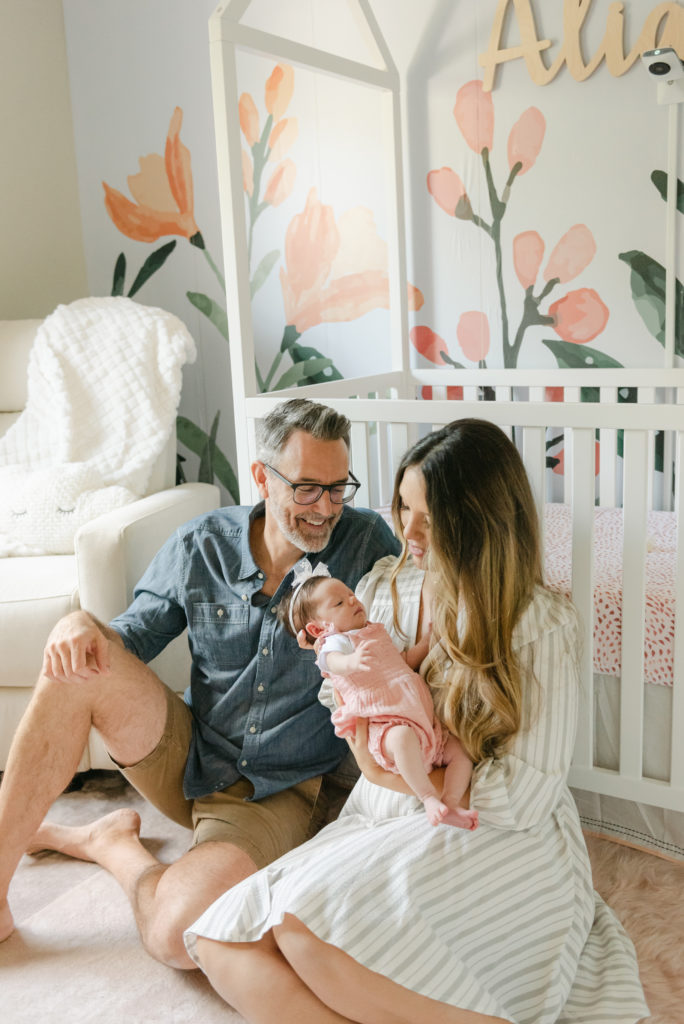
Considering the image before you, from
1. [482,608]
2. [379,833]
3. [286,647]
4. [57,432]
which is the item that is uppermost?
[57,432]

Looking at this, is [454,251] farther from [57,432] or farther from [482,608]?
[482,608]

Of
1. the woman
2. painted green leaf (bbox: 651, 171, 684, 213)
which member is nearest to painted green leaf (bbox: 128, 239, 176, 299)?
painted green leaf (bbox: 651, 171, 684, 213)

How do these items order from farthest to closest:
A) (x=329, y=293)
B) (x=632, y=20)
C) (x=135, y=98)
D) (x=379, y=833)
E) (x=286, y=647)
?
(x=135, y=98)
(x=329, y=293)
(x=632, y=20)
(x=286, y=647)
(x=379, y=833)

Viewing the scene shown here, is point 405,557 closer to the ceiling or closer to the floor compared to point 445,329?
closer to the floor

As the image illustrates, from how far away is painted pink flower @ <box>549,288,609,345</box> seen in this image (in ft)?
7.91

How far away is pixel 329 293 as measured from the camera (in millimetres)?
2863

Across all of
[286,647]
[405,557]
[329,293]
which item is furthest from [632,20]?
[286,647]

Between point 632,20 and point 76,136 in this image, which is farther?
point 76,136

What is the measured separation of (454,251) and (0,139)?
1.49 m

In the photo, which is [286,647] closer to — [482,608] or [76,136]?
[482,608]

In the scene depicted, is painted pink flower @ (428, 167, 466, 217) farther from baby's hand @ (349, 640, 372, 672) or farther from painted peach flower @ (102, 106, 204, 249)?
baby's hand @ (349, 640, 372, 672)

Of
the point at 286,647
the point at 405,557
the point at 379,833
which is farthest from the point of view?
the point at 286,647

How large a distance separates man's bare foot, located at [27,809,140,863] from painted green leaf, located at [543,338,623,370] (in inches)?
59.9

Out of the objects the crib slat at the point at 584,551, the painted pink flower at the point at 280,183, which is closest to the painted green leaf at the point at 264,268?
the painted pink flower at the point at 280,183
